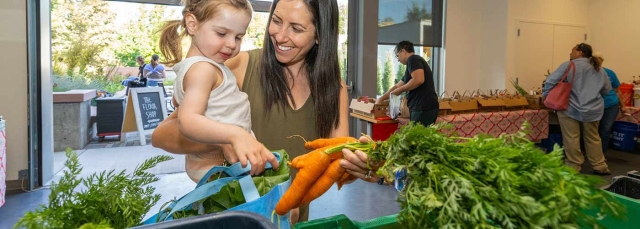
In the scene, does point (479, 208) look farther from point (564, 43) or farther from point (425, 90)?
point (564, 43)

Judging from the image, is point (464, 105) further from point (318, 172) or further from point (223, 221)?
point (223, 221)

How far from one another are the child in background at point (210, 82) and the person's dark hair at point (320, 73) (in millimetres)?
181

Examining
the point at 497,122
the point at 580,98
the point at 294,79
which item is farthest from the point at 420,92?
the point at 294,79

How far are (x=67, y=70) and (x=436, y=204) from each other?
201 inches

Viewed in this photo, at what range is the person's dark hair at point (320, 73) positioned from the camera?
1.16 meters

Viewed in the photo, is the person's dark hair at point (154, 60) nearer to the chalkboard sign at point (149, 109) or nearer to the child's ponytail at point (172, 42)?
the chalkboard sign at point (149, 109)

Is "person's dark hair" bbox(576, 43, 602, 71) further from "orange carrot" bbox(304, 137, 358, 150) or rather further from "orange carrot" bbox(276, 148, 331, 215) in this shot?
"orange carrot" bbox(276, 148, 331, 215)

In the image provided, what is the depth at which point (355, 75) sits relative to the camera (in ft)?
16.0

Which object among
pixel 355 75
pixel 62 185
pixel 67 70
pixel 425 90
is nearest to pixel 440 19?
pixel 355 75

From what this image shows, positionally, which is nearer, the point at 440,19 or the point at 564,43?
the point at 440,19

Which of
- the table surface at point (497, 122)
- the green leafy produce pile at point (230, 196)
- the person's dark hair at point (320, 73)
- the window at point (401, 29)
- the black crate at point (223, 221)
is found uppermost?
the window at point (401, 29)

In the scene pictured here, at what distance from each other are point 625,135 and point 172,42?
21.5 feet

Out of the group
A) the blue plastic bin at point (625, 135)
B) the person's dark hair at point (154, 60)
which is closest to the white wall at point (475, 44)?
the blue plastic bin at point (625, 135)

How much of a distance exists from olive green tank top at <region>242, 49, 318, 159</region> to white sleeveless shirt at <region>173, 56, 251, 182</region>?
166 millimetres
